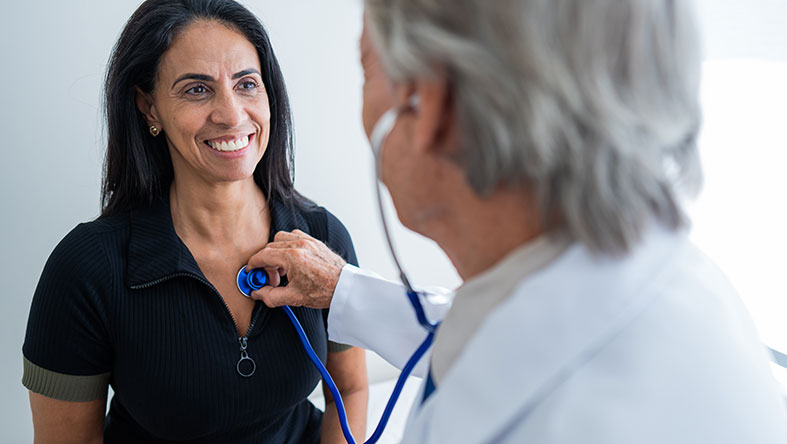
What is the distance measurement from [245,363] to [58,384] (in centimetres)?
36

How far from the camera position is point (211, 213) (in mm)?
1347

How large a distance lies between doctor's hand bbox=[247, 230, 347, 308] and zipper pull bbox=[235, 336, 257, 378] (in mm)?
101

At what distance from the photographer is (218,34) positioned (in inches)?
49.6

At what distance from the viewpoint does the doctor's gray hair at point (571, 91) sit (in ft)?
1.81

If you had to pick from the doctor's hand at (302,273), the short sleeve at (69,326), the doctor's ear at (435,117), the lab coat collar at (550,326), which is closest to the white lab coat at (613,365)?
the lab coat collar at (550,326)

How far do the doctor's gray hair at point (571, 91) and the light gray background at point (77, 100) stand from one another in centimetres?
87

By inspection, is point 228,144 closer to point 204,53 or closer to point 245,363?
point 204,53

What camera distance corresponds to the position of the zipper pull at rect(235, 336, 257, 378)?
1252 mm

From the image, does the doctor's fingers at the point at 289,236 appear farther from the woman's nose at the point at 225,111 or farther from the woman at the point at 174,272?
the woman's nose at the point at 225,111

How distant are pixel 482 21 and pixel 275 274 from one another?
34.7 inches

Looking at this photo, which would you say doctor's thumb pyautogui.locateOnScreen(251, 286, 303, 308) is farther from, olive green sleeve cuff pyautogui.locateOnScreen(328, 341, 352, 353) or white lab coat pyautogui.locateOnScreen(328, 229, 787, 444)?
white lab coat pyautogui.locateOnScreen(328, 229, 787, 444)

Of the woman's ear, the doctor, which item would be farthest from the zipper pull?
the doctor

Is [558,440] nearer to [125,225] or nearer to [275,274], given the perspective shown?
[275,274]

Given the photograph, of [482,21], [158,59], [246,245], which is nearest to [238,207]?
[246,245]
